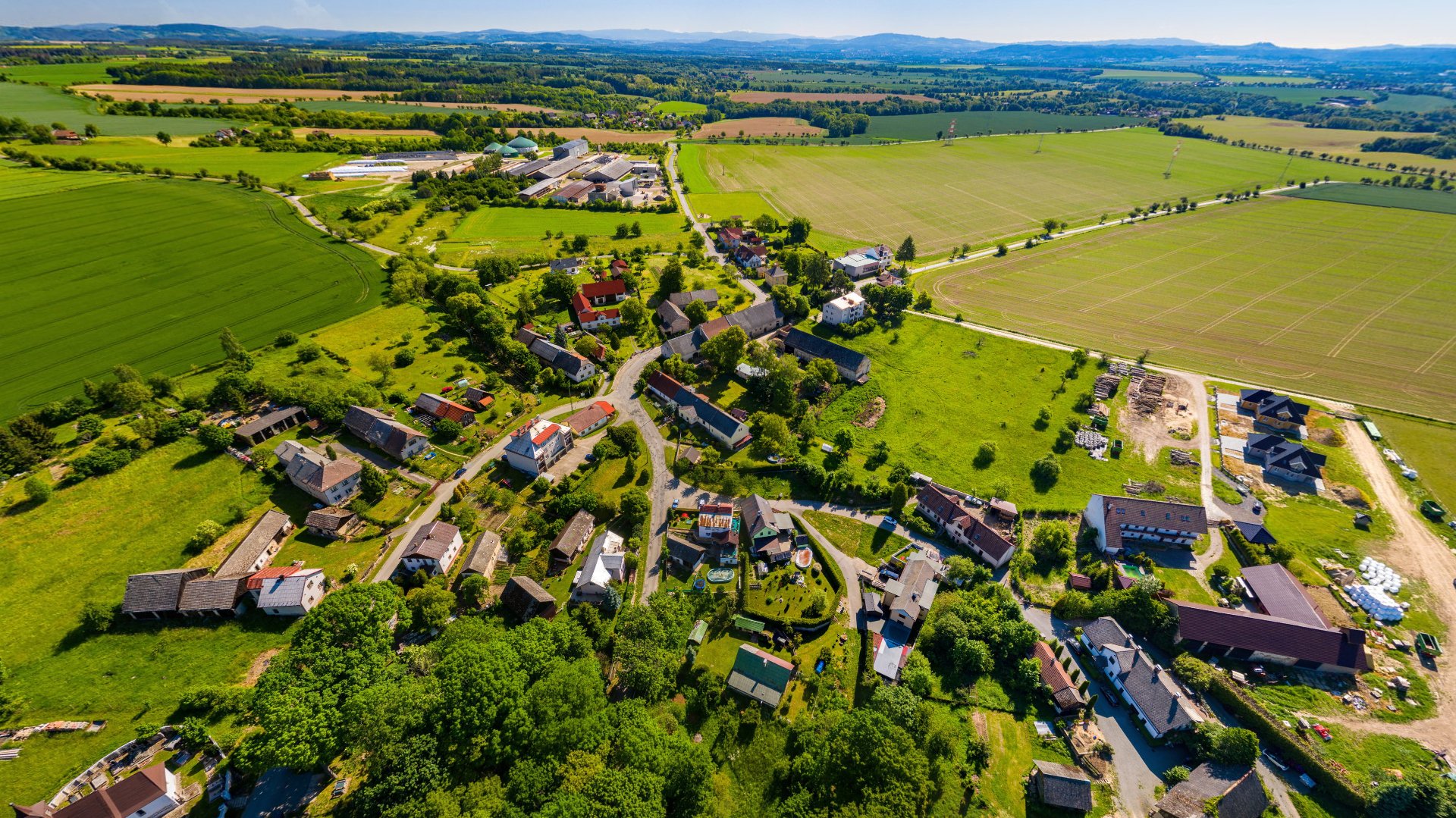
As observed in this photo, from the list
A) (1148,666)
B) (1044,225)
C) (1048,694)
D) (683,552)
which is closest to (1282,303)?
(1044,225)

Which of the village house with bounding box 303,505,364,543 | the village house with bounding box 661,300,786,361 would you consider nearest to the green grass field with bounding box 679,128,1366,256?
the village house with bounding box 661,300,786,361

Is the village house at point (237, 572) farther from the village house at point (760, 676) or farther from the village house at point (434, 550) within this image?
the village house at point (760, 676)

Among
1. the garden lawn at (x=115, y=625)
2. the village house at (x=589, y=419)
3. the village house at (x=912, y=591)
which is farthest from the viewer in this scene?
the village house at (x=589, y=419)

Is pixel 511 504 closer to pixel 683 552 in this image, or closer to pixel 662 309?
pixel 683 552

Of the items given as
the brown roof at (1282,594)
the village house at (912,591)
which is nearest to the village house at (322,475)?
the village house at (912,591)

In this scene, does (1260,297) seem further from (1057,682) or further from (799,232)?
(1057,682)

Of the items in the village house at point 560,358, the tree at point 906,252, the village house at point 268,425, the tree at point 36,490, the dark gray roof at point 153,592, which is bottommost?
the dark gray roof at point 153,592
